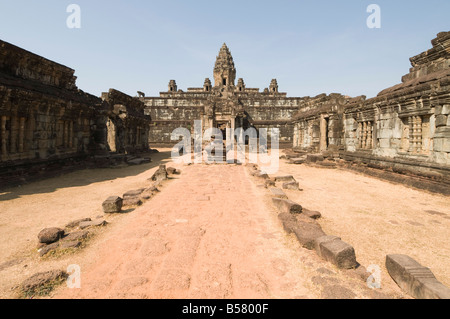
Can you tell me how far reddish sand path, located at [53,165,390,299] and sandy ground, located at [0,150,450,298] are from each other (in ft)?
0.04

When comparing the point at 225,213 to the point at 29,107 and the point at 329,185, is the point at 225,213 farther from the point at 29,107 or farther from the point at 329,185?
the point at 29,107

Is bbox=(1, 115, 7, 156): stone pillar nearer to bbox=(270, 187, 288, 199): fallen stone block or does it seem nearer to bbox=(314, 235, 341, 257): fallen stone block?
bbox=(270, 187, 288, 199): fallen stone block

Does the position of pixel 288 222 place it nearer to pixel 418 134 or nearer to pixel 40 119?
pixel 418 134

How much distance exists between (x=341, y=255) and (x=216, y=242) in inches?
71.3

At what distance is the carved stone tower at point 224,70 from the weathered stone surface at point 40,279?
35098 millimetres

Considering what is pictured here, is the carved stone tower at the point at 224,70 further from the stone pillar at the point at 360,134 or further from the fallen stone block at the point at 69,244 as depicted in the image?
the fallen stone block at the point at 69,244

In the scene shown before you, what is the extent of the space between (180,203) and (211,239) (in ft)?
7.21

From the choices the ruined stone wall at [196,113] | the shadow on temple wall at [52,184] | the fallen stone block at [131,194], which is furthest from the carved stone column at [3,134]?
the ruined stone wall at [196,113]

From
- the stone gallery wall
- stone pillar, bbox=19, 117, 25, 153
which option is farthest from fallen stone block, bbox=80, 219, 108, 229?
stone pillar, bbox=19, 117, 25, 153

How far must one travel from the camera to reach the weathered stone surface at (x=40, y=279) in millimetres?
2424

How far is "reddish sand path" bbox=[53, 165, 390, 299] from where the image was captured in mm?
2428

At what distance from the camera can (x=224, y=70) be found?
35469 millimetres

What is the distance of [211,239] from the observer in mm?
3686

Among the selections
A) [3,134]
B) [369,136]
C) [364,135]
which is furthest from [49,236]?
[364,135]
